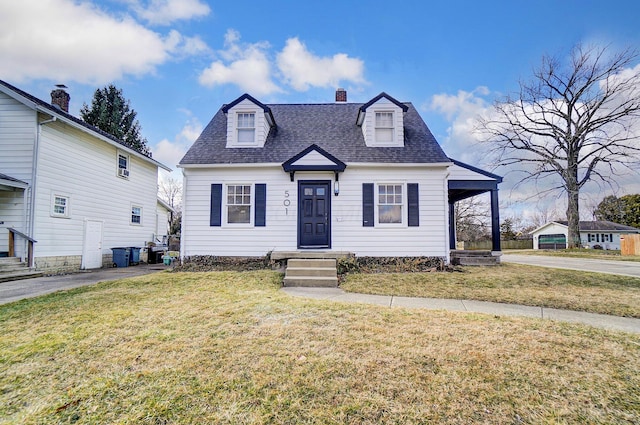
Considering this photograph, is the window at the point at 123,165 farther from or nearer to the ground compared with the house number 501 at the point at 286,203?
farther from the ground

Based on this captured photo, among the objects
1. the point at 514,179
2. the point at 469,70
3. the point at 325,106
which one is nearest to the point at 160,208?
the point at 325,106

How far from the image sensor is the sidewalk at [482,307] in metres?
4.54

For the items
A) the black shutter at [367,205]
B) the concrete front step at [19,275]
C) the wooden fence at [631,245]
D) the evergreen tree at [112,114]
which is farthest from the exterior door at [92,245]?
the wooden fence at [631,245]

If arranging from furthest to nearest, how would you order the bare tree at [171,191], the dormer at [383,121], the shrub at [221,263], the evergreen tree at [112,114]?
the bare tree at [171,191] < the evergreen tree at [112,114] < the dormer at [383,121] < the shrub at [221,263]

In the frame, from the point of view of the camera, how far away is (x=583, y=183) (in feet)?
63.7

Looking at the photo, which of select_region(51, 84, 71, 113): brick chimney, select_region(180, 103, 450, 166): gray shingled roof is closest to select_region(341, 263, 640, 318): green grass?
select_region(180, 103, 450, 166): gray shingled roof

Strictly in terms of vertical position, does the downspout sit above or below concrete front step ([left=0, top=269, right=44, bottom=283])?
above

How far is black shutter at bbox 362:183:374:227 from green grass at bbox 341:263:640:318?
2089 mm

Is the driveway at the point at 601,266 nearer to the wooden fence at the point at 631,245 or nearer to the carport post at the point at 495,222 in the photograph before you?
the carport post at the point at 495,222

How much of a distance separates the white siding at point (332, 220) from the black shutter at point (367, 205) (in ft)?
0.43

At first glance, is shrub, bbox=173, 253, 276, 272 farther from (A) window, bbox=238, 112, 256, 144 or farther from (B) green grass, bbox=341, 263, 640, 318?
(A) window, bbox=238, 112, 256, 144

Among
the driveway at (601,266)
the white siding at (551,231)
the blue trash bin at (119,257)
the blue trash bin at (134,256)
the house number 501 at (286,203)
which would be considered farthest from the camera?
the white siding at (551,231)

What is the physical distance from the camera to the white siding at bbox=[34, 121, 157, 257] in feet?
33.6

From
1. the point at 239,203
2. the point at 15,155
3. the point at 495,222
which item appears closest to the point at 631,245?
the point at 495,222
